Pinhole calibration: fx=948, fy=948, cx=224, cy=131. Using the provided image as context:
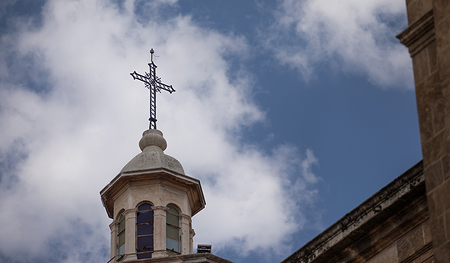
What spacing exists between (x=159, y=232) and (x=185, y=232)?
1.30m

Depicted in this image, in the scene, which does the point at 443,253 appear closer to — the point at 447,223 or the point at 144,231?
the point at 447,223

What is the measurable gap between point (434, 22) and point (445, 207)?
2.82 m

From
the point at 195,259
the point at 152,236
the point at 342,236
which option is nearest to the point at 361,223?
the point at 342,236

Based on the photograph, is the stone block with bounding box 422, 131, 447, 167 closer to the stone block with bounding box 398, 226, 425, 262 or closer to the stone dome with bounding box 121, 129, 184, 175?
the stone block with bounding box 398, 226, 425, 262

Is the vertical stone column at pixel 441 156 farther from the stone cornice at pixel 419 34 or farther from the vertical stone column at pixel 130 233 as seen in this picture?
the vertical stone column at pixel 130 233

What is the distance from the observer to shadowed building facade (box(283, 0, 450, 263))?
1249 cm

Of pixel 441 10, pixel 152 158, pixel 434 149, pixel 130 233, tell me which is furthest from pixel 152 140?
pixel 434 149

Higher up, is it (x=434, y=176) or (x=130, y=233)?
(x=130, y=233)

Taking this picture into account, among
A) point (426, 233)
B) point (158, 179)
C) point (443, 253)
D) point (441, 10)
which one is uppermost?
point (158, 179)

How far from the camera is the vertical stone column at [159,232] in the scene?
3180 cm

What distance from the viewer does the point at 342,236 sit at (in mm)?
17922

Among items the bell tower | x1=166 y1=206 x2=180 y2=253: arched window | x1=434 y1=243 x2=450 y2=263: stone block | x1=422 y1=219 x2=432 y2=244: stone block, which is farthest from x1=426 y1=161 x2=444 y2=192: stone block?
x1=166 y1=206 x2=180 y2=253: arched window

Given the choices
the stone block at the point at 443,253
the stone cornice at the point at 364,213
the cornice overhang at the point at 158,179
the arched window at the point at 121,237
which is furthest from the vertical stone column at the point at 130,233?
the stone block at the point at 443,253

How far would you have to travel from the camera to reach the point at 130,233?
108 feet
